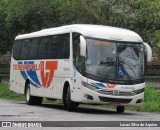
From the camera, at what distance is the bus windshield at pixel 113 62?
21.0 metres

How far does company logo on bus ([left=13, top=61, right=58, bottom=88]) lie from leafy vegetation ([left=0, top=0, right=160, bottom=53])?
5.08 m

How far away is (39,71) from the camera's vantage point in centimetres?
2608

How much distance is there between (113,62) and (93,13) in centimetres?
1007

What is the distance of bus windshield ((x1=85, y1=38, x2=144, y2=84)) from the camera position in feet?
69.0

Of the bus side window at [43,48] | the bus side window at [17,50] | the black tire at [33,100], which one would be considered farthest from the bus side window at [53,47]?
the bus side window at [17,50]

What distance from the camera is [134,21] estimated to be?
2975cm

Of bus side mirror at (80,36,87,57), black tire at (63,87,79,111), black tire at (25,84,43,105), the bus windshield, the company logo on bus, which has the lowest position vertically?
black tire at (25,84,43,105)

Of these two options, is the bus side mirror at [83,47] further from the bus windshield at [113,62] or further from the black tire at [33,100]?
the black tire at [33,100]

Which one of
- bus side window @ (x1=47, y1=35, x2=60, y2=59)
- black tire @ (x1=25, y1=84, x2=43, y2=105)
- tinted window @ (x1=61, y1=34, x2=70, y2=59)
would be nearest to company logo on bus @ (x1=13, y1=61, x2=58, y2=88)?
bus side window @ (x1=47, y1=35, x2=60, y2=59)

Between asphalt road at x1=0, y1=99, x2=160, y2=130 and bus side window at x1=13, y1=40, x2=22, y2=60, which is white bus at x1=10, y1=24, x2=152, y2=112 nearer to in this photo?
asphalt road at x1=0, y1=99, x2=160, y2=130

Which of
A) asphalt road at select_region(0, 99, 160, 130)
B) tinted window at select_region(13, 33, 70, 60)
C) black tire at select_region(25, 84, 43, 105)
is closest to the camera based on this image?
asphalt road at select_region(0, 99, 160, 130)

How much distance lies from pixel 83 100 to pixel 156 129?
276 inches

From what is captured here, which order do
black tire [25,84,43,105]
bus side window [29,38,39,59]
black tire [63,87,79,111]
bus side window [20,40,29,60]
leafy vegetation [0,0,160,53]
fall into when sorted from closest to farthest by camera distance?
1. black tire [63,87,79,111]
2. bus side window [29,38,39,59]
3. black tire [25,84,43,105]
4. bus side window [20,40,29,60]
5. leafy vegetation [0,0,160,53]

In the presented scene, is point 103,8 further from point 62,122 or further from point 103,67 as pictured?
point 62,122
